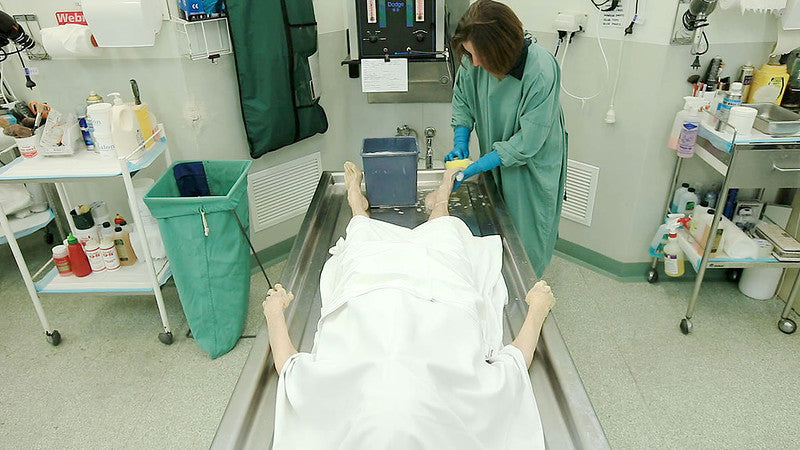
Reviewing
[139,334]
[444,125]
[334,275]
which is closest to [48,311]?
[139,334]

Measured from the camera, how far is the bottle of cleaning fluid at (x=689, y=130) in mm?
2227

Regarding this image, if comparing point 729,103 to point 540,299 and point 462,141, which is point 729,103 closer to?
point 462,141

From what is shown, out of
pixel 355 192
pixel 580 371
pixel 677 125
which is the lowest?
pixel 580 371

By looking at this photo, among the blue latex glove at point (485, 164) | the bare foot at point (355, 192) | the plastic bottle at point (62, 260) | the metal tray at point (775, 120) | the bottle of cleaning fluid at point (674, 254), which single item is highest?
the metal tray at point (775, 120)

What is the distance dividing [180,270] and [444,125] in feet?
5.43

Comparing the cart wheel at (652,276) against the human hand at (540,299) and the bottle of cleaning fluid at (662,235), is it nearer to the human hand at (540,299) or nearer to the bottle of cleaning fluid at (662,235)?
the bottle of cleaning fluid at (662,235)

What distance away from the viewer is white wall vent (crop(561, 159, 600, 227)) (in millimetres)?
2690

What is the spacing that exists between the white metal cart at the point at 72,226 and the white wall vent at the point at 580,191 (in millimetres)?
1979

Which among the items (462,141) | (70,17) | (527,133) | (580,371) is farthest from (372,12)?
(580,371)

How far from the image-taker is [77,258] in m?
2.24

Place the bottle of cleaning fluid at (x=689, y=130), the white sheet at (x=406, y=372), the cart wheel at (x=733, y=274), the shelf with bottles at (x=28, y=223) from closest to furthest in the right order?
1. the white sheet at (x=406, y=372)
2. the bottle of cleaning fluid at (x=689, y=130)
3. the shelf with bottles at (x=28, y=223)
4. the cart wheel at (x=733, y=274)

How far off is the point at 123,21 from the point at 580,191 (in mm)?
2235

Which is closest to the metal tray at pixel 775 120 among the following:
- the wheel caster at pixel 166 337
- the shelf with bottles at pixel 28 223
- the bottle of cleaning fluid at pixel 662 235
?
the bottle of cleaning fluid at pixel 662 235

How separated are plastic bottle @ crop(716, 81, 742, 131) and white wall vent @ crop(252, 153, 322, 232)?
6.09ft
